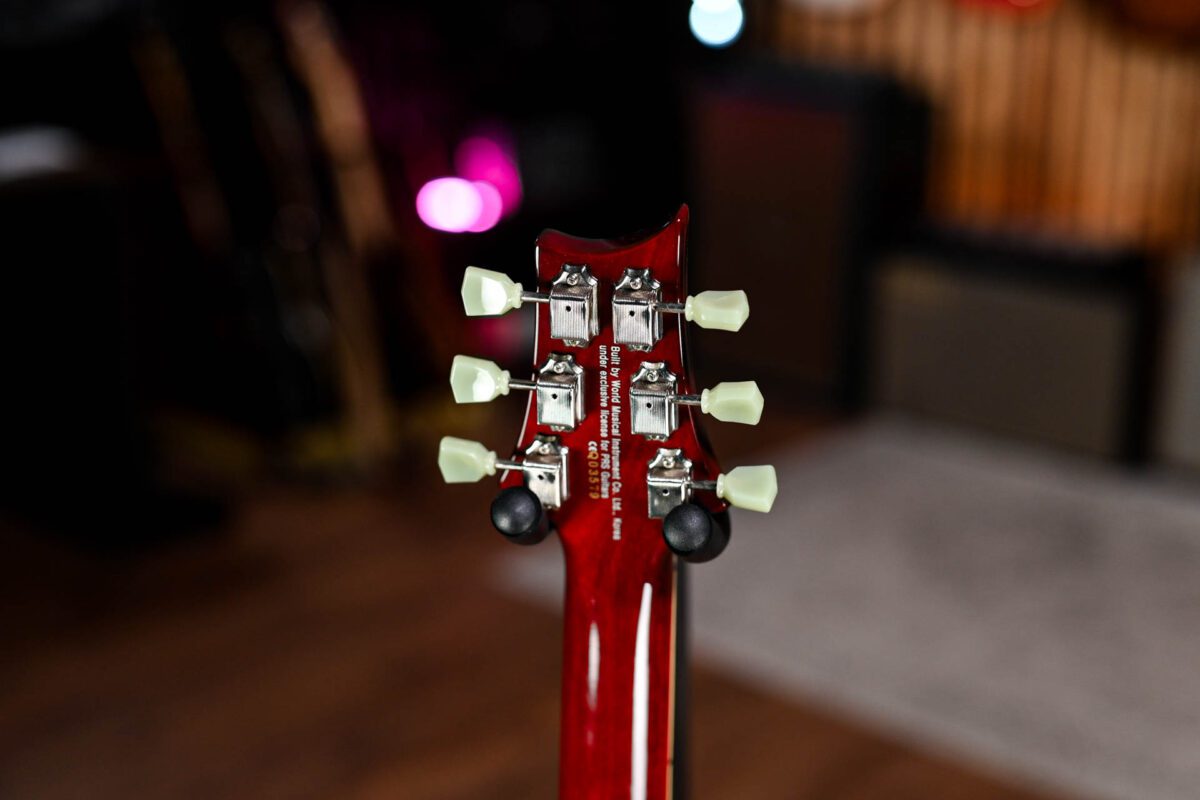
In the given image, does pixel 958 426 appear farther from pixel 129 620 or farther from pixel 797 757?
pixel 129 620

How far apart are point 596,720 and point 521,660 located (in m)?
1.62

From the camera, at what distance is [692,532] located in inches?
43.0

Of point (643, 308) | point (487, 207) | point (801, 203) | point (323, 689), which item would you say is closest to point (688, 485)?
point (643, 308)

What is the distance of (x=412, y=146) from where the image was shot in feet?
14.2

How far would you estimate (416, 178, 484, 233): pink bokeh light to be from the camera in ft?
13.8

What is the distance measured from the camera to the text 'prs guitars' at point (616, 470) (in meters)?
1.09

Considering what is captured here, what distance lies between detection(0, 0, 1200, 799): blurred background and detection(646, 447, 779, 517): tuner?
1394 millimetres

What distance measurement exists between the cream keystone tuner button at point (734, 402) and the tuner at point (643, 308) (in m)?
0.05

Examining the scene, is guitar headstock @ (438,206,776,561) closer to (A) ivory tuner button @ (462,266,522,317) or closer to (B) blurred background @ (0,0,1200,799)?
(A) ivory tuner button @ (462,266,522,317)

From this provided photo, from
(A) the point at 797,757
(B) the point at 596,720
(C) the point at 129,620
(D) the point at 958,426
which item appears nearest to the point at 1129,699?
(A) the point at 797,757

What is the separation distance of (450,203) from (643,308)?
10.6ft

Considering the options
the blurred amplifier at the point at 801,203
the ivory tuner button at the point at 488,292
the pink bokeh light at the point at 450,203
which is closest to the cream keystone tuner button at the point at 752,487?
the ivory tuner button at the point at 488,292

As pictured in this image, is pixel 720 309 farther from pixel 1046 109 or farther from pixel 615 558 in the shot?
pixel 1046 109

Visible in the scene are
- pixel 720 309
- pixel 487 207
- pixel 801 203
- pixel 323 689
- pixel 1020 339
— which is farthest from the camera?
pixel 487 207
